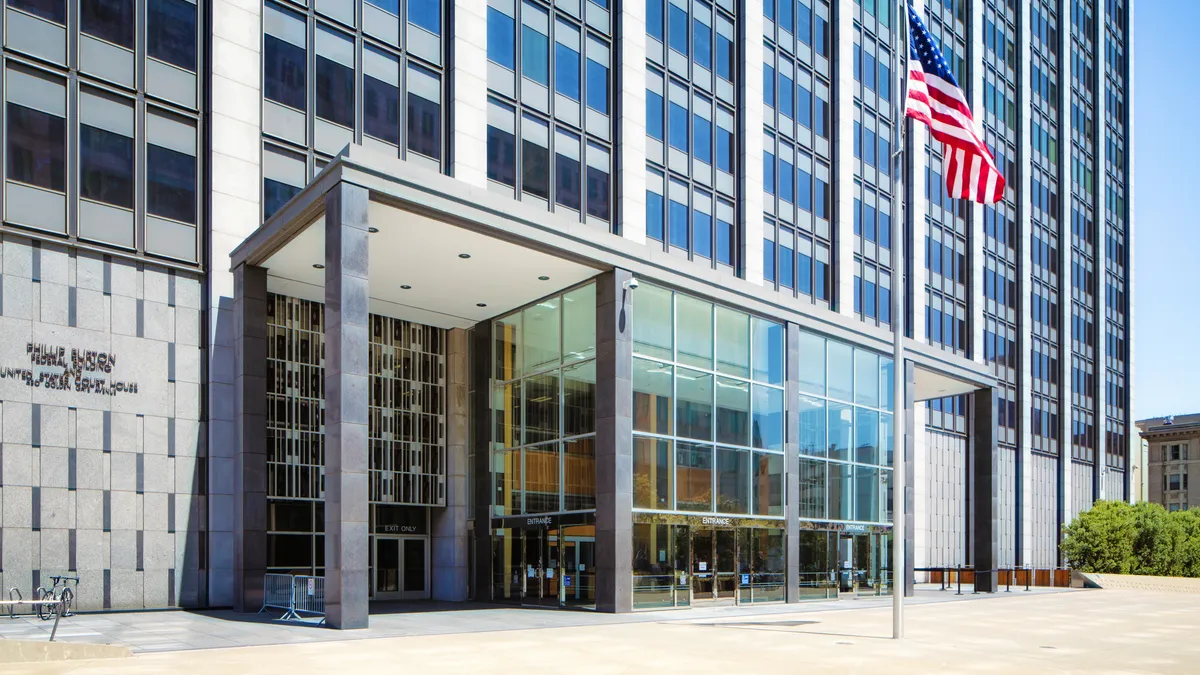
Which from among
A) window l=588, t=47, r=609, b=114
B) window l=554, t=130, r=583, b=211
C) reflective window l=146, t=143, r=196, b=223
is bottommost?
reflective window l=146, t=143, r=196, b=223

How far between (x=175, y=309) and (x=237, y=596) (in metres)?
7.32

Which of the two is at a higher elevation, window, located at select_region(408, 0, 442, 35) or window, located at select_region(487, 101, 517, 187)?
window, located at select_region(408, 0, 442, 35)

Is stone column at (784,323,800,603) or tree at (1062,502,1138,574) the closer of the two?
stone column at (784,323,800,603)

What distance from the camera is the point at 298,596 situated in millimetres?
22828

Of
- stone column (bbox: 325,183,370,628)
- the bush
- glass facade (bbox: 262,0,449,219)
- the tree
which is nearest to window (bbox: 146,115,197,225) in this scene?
glass facade (bbox: 262,0,449,219)

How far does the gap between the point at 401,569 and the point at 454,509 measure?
248 cm

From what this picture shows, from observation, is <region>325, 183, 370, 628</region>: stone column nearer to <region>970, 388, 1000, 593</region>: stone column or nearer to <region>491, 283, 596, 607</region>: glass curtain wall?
<region>491, 283, 596, 607</region>: glass curtain wall

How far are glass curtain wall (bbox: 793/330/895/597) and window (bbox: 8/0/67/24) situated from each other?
23328 mm

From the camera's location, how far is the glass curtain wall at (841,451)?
34.7 meters

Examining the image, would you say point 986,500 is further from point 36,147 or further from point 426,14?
point 36,147

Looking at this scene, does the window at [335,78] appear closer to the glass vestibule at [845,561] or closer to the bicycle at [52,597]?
the bicycle at [52,597]

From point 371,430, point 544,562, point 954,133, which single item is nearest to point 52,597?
point 371,430

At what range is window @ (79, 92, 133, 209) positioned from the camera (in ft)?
80.9

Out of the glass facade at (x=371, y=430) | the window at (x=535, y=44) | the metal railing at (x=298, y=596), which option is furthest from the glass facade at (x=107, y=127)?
the window at (x=535, y=44)
